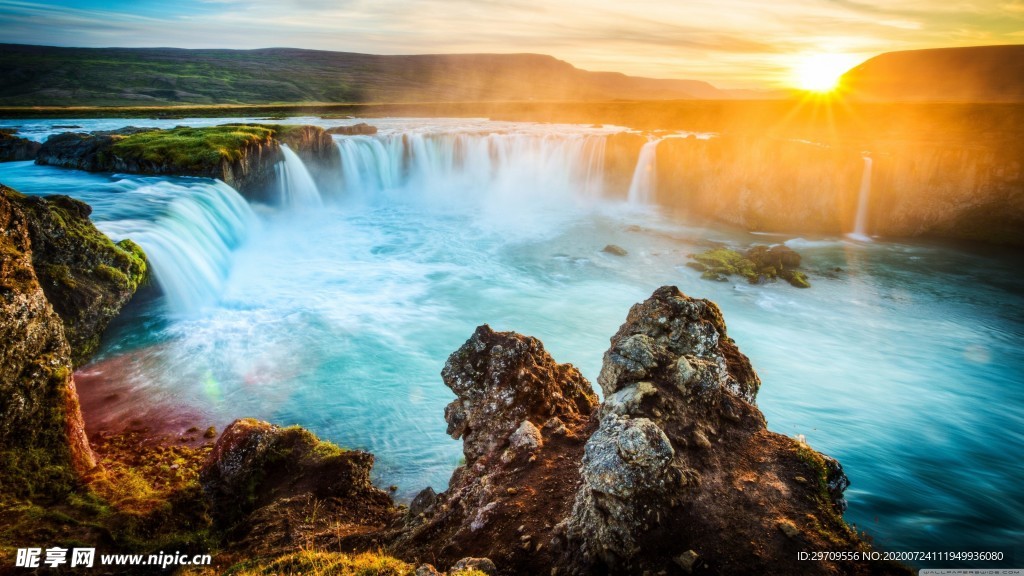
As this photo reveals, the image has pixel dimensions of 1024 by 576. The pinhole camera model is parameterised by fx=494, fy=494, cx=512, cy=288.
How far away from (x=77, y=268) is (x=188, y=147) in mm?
18394

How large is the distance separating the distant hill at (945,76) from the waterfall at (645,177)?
47148 mm

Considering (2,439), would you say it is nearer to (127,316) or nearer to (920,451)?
(127,316)

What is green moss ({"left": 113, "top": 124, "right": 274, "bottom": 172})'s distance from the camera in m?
26.2

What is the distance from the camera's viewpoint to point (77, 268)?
12469 millimetres

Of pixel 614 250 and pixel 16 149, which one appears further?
pixel 16 149

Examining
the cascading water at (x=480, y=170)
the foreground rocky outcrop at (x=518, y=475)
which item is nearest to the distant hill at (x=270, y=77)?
the cascading water at (x=480, y=170)

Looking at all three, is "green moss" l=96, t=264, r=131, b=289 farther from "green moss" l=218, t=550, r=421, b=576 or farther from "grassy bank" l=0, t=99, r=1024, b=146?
"grassy bank" l=0, t=99, r=1024, b=146

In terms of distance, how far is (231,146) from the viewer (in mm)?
28781

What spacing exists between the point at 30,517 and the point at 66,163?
2809 cm

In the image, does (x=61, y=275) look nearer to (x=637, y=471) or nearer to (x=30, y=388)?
(x=30, y=388)

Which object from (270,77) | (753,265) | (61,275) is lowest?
(61,275)

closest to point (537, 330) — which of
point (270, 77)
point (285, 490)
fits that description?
point (285, 490)

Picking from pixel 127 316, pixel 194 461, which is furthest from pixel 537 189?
pixel 194 461

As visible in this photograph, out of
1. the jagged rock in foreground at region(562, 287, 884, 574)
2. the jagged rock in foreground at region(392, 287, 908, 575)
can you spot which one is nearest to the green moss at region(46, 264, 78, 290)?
the jagged rock in foreground at region(392, 287, 908, 575)
